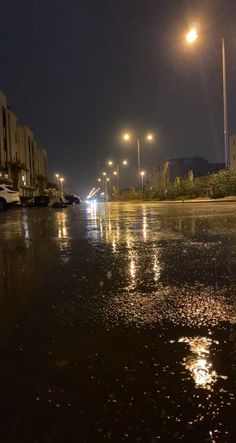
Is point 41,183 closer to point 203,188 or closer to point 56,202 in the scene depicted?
point 56,202

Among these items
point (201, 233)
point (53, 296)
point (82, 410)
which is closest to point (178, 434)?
point (82, 410)

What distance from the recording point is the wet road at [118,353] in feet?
6.86

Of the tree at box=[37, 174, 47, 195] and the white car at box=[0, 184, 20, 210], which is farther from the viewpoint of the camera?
the tree at box=[37, 174, 47, 195]

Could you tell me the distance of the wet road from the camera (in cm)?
209

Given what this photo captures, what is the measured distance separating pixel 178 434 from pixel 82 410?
0.50m

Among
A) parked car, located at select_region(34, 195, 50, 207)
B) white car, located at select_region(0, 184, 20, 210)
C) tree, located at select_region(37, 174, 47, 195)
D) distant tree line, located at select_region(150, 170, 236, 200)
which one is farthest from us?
tree, located at select_region(37, 174, 47, 195)

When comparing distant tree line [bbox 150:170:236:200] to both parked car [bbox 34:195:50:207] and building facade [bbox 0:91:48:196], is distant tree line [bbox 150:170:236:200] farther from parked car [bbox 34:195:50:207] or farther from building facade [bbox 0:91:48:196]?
building facade [bbox 0:91:48:196]

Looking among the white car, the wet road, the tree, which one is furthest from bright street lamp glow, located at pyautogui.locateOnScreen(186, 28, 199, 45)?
the tree

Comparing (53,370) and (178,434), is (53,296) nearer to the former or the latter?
(53,370)

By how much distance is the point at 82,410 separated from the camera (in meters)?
2.21

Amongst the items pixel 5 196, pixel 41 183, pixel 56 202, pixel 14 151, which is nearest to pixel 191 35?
pixel 5 196

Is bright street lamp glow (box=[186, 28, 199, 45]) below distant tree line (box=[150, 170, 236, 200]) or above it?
above

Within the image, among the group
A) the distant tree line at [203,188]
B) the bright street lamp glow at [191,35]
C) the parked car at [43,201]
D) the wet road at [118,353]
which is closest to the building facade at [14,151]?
the parked car at [43,201]

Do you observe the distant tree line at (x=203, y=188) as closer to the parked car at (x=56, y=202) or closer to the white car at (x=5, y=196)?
the parked car at (x=56, y=202)
